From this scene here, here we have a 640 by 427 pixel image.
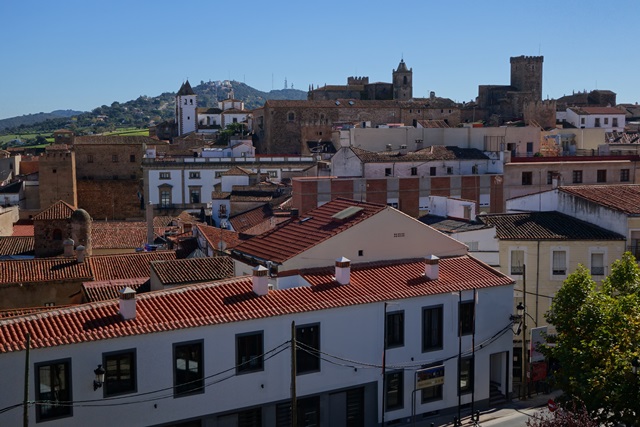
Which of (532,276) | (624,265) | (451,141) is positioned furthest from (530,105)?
(624,265)

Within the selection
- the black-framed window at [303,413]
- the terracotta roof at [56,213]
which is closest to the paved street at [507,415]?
the black-framed window at [303,413]

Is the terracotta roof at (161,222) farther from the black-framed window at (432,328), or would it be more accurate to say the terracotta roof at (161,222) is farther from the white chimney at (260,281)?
the white chimney at (260,281)

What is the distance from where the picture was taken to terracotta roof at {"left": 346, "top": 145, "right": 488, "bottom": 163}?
46.1 meters

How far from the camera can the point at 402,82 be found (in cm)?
11856

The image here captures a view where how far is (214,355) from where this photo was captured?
1855cm

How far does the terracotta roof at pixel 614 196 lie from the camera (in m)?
28.4

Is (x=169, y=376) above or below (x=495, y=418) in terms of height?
above

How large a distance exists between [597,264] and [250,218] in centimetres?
2069

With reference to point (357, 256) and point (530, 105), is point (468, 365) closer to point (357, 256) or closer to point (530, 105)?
point (357, 256)

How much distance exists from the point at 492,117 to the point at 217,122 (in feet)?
121

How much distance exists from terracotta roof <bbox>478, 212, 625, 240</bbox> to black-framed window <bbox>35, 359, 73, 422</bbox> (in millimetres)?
16584

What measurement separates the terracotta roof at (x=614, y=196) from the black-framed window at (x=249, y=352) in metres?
14.9

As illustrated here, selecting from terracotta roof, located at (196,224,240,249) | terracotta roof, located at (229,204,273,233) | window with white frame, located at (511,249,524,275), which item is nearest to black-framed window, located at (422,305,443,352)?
window with white frame, located at (511,249,524,275)

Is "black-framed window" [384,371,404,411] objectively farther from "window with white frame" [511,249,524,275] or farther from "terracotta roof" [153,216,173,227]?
"terracotta roof" [153,216,173,227]
